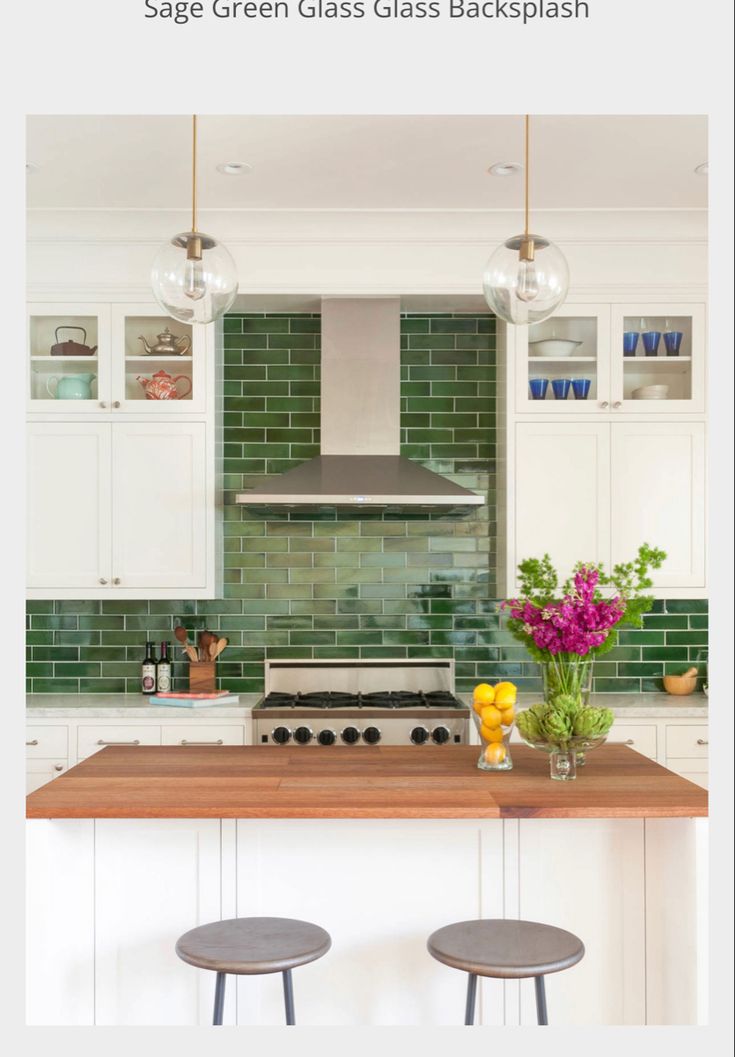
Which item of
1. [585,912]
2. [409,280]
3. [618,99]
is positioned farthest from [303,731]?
[618,99]

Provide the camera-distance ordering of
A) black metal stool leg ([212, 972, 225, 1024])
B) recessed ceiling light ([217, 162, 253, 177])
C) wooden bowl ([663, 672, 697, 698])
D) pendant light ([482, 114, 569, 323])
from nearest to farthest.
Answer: black metal stool leg ([212, 972, 225, 1024]) → pendant light ([482, 114, 569, 323]) → recessed ceiling light ([217, 162, 253, 177]) → wooden bowl ([663, 672, 697, 698])

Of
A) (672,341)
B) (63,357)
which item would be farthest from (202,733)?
(672,341)

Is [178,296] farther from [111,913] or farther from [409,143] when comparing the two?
[111,913]

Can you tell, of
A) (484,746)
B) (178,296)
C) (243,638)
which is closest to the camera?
(178,296)

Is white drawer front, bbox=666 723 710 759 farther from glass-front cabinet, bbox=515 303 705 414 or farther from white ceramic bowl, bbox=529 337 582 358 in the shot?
white ceramic bowl, bbox=529 337 582 358

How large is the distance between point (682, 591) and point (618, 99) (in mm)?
3128

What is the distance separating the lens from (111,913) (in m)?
2.35

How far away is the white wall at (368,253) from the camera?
394 centimetres

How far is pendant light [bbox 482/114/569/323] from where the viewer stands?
7.39ft

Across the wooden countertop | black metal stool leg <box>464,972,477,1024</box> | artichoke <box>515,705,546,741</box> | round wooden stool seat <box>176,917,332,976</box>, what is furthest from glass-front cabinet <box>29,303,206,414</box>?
black metal stool leg <box>464,972,477,1024</box>

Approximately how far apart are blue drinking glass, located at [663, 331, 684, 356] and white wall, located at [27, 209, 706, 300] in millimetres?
176

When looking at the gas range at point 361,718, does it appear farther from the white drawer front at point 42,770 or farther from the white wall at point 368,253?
the white wall at point 368,253

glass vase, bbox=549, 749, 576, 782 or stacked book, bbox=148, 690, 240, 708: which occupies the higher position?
glass vase, bbox=549, 749, 576, 782

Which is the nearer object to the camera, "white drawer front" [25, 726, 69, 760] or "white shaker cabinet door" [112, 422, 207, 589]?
"white drawer front" [25, 726, 69, 760]
